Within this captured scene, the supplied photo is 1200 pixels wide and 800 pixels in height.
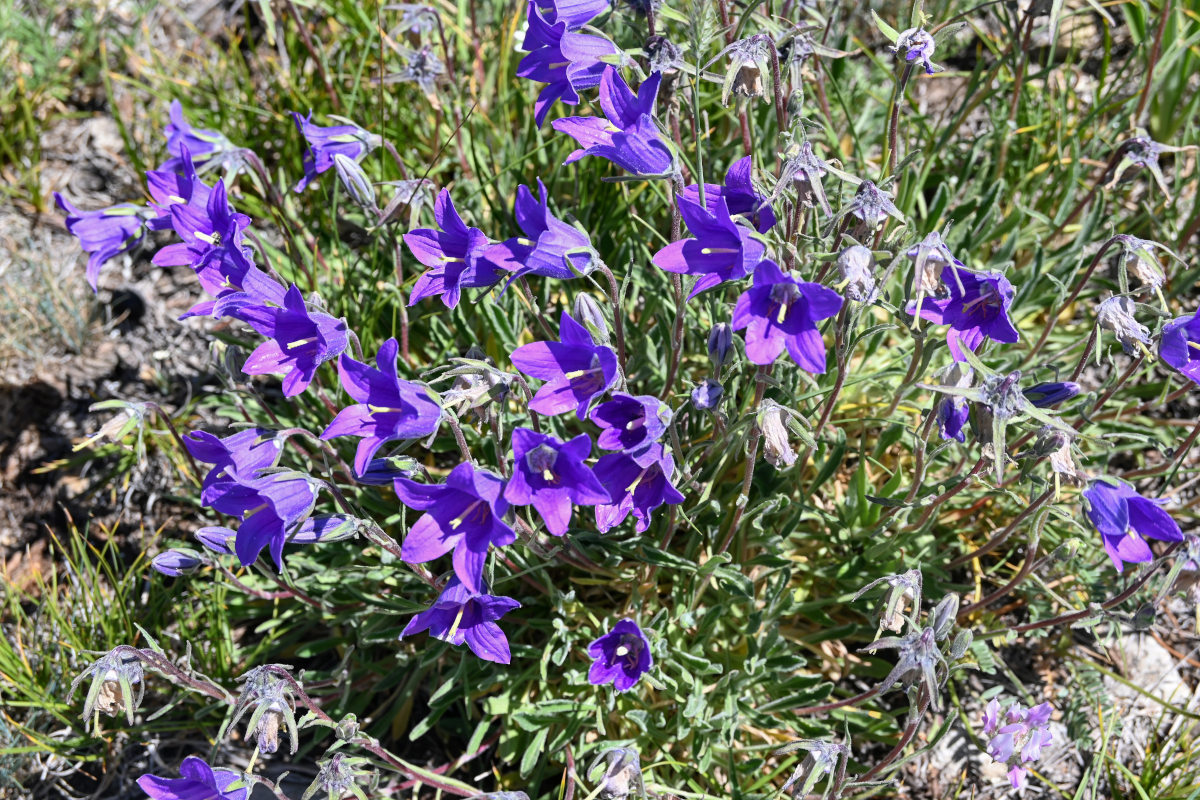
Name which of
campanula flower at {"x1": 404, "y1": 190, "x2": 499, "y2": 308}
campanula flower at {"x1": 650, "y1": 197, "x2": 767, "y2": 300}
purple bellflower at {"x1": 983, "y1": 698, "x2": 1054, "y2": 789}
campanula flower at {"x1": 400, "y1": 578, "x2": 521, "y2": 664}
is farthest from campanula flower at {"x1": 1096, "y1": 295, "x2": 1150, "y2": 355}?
campanula flower at {"x1": 400, "y1": 578, "x2": 521, "y2": 664}

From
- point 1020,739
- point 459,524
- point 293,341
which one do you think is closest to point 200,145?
point 293,341

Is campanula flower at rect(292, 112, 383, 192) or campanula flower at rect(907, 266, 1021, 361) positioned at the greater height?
campanula flower at rect(292, 112, 383, 192)

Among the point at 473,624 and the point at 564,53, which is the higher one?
the point at 564,53

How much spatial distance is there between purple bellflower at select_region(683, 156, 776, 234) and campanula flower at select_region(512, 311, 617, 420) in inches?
24.0

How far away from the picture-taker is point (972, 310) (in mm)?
3109

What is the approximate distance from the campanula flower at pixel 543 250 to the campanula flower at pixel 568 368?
24 centimetres

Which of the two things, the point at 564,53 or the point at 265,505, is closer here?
the point at 265,505

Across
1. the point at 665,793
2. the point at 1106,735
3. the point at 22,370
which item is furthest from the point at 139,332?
the point at 1106,735

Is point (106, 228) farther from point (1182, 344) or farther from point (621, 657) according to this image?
point (1182, 344)

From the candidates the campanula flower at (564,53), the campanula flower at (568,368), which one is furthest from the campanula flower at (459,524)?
the campanula flower at (564,53)

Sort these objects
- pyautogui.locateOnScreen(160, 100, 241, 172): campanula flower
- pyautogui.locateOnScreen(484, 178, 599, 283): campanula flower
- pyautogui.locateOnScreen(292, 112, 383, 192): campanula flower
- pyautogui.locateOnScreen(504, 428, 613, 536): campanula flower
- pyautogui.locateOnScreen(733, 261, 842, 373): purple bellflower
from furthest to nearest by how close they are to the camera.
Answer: pyautogui.locateOnScreen(160, 100, 241, 172): campanula flower < pyautogui.locateOnScreen(292, 112, 383, 192): campanula flower < pyautogui.locateOnScreen(484, 178, 599, 283): campanula flower < pyautogui.locateOnScreen(733, 261, 842, 373): purple bellflower < pyautogui.locateOnScreen(504, 428, 613, 536): campanula flower

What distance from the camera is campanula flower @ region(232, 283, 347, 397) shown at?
304cm

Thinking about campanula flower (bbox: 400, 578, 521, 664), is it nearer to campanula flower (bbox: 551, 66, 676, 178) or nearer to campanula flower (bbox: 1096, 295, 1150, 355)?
campanula flower (bbox: 551, 66, 676, 178)

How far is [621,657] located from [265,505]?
1403 millimetres
